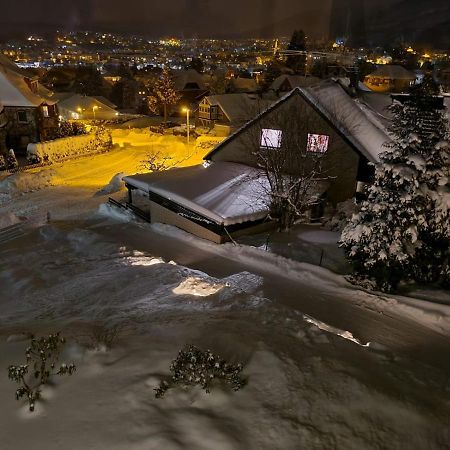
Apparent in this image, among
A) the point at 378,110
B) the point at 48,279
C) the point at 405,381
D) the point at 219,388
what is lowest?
the point at 48,279

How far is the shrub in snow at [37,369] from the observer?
5.90 m

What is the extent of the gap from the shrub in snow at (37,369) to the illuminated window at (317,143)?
54.6 ft

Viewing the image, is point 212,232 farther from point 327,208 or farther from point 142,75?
point 142,75

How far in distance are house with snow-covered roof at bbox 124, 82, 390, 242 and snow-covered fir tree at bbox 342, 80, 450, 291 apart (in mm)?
6988

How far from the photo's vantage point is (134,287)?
12.6 metres

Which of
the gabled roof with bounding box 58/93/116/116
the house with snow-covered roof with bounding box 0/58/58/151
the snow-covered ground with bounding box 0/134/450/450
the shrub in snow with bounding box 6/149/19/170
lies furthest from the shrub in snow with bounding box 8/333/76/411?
the gabled roof with bounding box 58/93/116/116

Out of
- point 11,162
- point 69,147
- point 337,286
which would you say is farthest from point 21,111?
point 337,286

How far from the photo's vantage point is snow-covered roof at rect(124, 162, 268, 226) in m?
18.2

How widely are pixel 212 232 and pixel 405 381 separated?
1185cm

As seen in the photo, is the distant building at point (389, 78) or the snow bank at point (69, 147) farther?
the distant building at point (389, 78)

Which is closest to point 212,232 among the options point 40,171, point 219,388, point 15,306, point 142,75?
point 15,306

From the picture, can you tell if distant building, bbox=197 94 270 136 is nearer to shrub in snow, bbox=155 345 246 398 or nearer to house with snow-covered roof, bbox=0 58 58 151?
house with snow-covered roof, bbox=0 58 58 151

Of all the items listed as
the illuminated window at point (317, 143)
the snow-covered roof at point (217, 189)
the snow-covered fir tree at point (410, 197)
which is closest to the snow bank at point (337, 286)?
the snow-covered fir tree at point (410, 197)

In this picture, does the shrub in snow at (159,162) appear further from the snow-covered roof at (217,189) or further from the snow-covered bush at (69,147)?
the snow-covered roof at (217,189)
